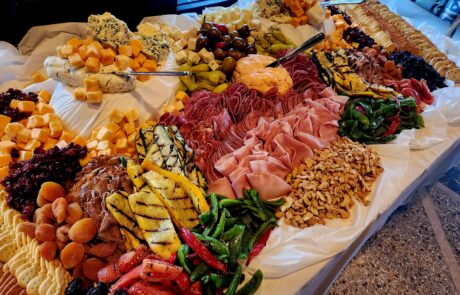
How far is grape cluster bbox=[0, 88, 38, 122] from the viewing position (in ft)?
6.14

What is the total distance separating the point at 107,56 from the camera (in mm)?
1988

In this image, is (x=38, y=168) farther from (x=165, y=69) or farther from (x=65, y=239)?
(x=165, y=69)

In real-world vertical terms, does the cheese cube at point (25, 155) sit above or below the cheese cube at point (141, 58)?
below

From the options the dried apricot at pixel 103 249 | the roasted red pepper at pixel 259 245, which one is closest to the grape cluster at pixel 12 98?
the dried apricot at pixel 103 249

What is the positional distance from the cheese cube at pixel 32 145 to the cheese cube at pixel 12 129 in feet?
0.33

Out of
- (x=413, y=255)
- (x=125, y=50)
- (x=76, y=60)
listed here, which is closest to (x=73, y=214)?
(x=76, y=60)

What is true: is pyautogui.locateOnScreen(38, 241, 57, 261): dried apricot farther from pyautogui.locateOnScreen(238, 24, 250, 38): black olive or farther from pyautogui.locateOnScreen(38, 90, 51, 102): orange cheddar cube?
pyautogui.locateOnScreen(238, 24, 250, 38): black olive

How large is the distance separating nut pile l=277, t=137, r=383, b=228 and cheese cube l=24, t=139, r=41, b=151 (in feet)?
4.42

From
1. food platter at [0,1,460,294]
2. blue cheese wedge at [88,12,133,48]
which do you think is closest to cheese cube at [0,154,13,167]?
food platter at [0,1,460,294]

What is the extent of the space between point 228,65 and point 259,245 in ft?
4.49

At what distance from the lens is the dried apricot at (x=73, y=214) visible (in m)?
1.31

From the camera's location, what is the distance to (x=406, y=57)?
2766 mm

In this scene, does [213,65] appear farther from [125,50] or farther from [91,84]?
[91,84]

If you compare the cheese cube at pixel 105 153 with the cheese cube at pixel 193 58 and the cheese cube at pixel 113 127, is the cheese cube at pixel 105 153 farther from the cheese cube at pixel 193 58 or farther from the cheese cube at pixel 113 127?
the cheese cube at pixel 193 58
